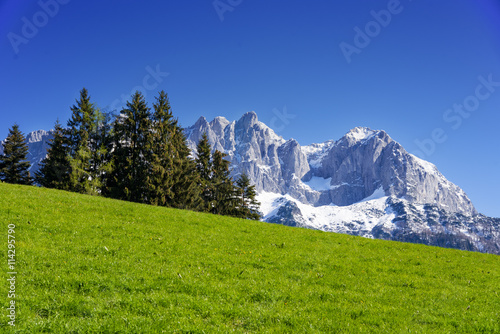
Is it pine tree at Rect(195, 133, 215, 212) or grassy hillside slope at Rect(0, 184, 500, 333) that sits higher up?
pine tree at Rect(195, 133, 215, 212)

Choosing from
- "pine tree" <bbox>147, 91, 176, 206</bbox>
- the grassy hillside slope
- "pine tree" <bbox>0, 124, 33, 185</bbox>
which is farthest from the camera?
"pine tree" <bbox>0, 124, 33, 185</bbox>

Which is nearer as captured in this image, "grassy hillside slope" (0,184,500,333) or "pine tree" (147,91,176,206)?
"grassy hillside slope" (0,184,500,333)

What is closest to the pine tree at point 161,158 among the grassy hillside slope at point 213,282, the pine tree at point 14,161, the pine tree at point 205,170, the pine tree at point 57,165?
the pine tree at point 205,170

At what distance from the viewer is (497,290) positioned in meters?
14.2

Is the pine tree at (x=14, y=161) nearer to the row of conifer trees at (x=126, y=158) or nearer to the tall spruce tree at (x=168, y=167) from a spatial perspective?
the row of conifer trees at (x=126, y=158)

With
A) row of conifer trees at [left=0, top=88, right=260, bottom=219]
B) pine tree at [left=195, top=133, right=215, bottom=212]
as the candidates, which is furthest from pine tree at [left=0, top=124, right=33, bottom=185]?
pine tree at [left=195, top=133, right=215, bottom=212]

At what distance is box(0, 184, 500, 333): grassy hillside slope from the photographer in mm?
8914

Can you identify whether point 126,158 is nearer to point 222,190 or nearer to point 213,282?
point 222,190

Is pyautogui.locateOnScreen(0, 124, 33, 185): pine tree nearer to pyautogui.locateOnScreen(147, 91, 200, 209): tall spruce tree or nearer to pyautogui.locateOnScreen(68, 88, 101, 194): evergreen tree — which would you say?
pyautogui.locateOnScreen(68, 88, 101, 194): evergreen tree

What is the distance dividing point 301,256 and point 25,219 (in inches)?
649

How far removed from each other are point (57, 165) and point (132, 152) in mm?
13340

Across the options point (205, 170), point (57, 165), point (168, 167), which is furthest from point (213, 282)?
point (57, 165)

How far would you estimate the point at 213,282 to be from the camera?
11.7 metres

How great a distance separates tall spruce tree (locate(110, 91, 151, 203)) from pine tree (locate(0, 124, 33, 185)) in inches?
963
